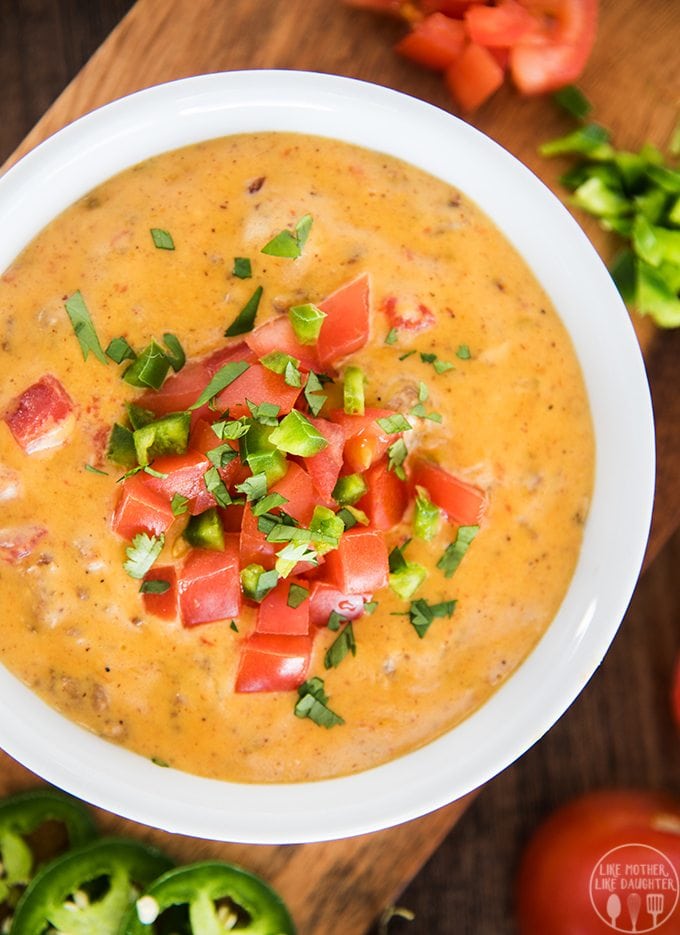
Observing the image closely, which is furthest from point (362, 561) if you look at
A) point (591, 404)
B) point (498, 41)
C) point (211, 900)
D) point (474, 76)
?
point (498, 41)

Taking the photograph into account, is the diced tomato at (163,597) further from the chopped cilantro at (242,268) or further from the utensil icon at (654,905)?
the utensil icon at (654,905)

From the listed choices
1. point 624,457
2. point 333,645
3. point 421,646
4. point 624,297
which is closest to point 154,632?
point 333,645

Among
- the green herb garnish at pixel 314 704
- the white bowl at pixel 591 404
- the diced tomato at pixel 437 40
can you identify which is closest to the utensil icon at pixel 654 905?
the white bowl at pixel 591 404

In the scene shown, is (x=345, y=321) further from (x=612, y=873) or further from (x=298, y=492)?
(x=612, y=873)

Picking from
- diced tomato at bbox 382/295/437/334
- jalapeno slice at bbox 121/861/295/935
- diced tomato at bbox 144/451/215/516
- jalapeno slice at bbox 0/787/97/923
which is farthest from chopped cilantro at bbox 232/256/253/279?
jalapeno slice at bbox 121/861/295/935

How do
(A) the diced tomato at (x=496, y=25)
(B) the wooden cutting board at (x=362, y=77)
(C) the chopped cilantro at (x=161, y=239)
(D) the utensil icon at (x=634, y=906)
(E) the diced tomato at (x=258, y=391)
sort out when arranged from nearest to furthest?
(E) the diced tomato at (x=258, y=391) < (C) the chopped cilantro at (x=161, y=239) < (A) the diced tomato at (x=496, y=25) < (B) the wooden cutting board at (x=362, y=77) < (D) the utensil icon at (x=634, y=906)

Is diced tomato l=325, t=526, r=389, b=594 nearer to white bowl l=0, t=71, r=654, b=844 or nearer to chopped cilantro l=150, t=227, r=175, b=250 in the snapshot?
white bowl l=0, t=71, r=654, b=844

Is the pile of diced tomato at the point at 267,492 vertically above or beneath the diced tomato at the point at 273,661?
above
